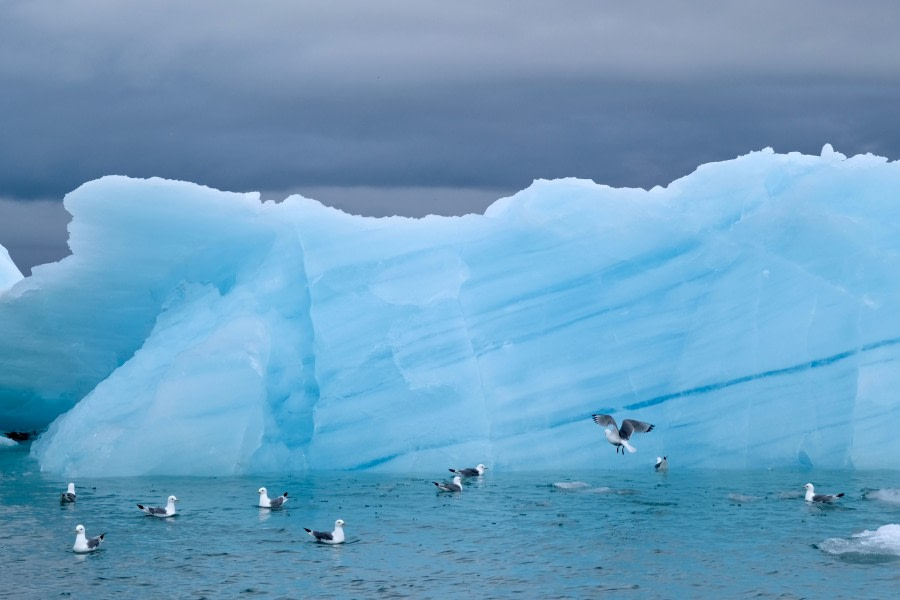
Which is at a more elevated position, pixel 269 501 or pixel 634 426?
pixel 634 426

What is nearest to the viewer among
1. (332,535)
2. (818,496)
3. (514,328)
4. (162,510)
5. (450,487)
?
(332,535)

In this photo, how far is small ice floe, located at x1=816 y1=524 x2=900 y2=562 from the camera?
42.9ft

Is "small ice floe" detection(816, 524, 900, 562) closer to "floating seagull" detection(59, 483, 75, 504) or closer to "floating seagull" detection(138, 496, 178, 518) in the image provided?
"floating seagull" detection(138, 496, 178, 518)

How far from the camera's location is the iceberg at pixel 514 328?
66.1 ft

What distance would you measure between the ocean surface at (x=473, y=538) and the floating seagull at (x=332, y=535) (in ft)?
0.54

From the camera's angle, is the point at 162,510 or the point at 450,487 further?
the point at 450,487

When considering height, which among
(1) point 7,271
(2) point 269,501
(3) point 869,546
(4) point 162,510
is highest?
(1) point 7,271

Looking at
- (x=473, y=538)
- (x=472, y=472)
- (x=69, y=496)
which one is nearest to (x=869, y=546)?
(x=473, y=538)

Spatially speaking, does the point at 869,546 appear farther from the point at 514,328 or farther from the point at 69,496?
the point at 69,496

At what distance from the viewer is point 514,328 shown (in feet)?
69.6

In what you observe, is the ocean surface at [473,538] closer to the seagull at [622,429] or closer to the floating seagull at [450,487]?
the floating seagull at [450,487]

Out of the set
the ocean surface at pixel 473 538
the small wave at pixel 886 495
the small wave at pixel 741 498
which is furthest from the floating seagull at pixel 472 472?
Answer: the small wave at pixel 886 495

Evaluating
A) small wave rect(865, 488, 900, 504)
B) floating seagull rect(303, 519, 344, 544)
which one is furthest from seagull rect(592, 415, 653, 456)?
floating seagull rect(303, 519, 344, 544)

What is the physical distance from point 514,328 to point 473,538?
7.09 metres
